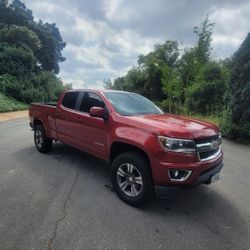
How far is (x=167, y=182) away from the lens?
3.38 m

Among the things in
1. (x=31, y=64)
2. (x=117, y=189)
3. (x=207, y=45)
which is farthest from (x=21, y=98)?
(x=117, y=189)

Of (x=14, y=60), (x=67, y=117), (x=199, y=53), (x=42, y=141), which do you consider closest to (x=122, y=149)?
(x=67, y=117)

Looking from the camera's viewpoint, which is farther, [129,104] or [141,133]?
[129,104]

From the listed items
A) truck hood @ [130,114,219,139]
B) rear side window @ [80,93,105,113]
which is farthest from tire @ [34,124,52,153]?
truck hood @ [130,114,219,139]

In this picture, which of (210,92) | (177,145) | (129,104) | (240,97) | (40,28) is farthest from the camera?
(40,28)

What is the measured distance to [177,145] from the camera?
11.0 feet

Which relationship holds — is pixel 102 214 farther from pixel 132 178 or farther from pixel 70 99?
pixel 70 99

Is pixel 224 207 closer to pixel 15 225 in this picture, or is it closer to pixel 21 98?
pixel 15 225

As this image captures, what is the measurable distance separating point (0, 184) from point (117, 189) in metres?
2.19

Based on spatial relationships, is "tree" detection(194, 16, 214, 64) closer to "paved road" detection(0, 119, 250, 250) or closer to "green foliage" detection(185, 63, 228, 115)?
"green foliage" detection(185, 63, 228, 115)

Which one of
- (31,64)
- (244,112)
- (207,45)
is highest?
(207,45)

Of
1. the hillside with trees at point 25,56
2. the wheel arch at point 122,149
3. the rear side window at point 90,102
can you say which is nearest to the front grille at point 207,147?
the wheel arch at point 122,149

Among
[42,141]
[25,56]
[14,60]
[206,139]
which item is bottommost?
[42,141]

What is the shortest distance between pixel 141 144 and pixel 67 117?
245 cm
